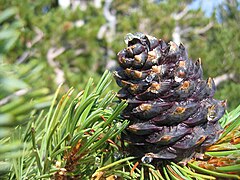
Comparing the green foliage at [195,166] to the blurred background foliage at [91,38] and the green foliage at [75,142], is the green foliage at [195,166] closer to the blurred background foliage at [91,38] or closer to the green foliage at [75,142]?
the green foliage at [75,142]

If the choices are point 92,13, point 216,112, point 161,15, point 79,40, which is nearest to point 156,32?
point 161,15

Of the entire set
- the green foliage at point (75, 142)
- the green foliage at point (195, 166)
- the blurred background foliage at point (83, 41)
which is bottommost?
the green foliage at point (195, 166)

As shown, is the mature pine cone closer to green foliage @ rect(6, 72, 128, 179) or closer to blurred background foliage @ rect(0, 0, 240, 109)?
green foliage @ rect(6, 72, 128, 179)

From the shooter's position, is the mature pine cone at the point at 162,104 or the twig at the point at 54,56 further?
the twig at the point at 54,56

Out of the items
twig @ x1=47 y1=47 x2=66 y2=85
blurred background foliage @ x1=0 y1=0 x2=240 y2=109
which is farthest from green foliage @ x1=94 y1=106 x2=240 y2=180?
twig @ x1=47 y1=47 x2=66 y2=85

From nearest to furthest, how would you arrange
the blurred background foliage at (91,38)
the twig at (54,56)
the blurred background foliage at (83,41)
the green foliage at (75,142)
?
1. the blurred background foliage at (83,41)
2. the green foliage at (75,142)
3. the blurred background foliage at (91,38)
4. the twig at (54,56)

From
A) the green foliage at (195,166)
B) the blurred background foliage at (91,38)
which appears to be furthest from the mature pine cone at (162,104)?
the blurred background foliage at (91,38)
